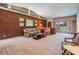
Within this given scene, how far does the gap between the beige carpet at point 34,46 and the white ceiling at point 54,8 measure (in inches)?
25.3

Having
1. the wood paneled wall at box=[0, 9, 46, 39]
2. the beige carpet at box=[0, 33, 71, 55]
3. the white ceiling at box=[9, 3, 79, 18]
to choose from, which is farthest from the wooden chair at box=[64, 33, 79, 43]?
the wood paneled wall at box=[0, 9, 46, 39]

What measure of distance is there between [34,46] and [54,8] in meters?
1.21

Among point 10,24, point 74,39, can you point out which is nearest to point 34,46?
point 10,24

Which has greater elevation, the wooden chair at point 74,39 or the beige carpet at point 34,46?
the wooden chair at point 74,39

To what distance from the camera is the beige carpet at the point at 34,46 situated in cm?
276

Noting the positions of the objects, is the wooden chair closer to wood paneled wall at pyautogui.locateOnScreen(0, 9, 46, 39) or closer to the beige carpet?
the beige carpet

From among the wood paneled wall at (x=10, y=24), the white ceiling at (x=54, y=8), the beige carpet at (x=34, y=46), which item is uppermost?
the white ceiling at (x=54, y=8)

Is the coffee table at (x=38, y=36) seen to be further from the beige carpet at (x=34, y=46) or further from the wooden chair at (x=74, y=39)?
the wooden chair at (x=74, y=39)

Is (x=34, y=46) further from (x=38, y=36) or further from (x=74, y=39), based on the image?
(x=74, y=39)

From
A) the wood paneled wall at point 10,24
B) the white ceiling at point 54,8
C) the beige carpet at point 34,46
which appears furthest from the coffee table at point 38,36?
the white ceiling at point 54,8

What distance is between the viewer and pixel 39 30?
3.10m
